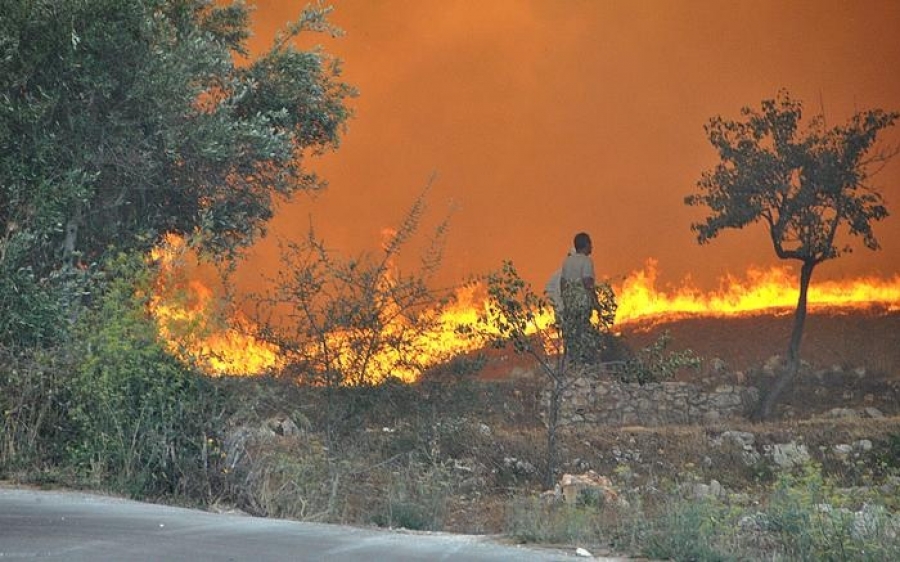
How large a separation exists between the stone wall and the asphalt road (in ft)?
60.8

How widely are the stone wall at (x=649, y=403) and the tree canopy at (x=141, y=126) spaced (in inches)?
366

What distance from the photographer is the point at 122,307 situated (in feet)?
50.4

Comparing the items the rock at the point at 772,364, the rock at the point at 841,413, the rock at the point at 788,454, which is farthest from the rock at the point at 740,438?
the rock at the point at 772,364

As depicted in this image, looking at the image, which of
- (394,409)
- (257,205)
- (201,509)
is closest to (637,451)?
(394,409)

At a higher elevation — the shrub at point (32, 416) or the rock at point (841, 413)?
the rock at point (841, 413)

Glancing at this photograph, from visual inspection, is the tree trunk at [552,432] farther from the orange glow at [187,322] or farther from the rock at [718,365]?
the rock at [718,365]

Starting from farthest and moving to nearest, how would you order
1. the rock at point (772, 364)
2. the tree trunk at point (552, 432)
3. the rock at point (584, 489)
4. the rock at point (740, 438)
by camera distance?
the rock at point (772, 364)
the rock at point (740, 438)
the tree trunk at point (552, 432)
the rock at point (584, 489)

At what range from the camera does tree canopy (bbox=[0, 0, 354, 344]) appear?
19172mm

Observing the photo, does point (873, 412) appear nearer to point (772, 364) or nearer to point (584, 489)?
point (772, 364)

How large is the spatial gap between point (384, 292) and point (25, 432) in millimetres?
6264

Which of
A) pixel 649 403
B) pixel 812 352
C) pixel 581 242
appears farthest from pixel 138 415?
pixel 812 352

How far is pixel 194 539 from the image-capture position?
10.3 meters

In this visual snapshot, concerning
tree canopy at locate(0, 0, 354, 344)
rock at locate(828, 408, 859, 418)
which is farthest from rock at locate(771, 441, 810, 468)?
tree canopy at locate(0, 0, 354, 344)

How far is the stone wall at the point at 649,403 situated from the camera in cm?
3067
